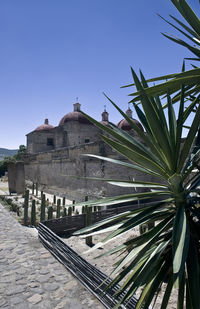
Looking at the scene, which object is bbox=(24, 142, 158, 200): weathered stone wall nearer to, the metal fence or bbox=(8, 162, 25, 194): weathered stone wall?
bbox=(8, 162, 25, 194): weathered stone wall

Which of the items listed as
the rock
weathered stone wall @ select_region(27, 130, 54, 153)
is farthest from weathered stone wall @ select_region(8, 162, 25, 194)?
weathered stone wall @ select_region(27, 130, 54, 153)

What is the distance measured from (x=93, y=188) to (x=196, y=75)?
1011cm

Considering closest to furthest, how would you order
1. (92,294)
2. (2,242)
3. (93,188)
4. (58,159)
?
(92,294), (2,242), (93,188), (58,159)

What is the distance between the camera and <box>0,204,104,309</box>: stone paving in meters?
3.42

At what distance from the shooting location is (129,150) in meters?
1.93

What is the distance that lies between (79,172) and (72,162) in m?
1.10

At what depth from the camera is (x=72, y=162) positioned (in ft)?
44.5

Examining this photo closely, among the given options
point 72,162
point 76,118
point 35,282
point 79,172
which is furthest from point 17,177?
point 35,282

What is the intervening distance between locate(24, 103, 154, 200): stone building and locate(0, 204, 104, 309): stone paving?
197 cm

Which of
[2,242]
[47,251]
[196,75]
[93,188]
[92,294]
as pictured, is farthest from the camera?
[93,188]

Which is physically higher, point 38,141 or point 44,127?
point 44,127

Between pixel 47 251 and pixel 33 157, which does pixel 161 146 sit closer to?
pixel 47 251

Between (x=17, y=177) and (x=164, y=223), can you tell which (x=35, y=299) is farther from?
(x=17, y=177)

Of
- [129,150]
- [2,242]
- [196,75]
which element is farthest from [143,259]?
[2,242]
